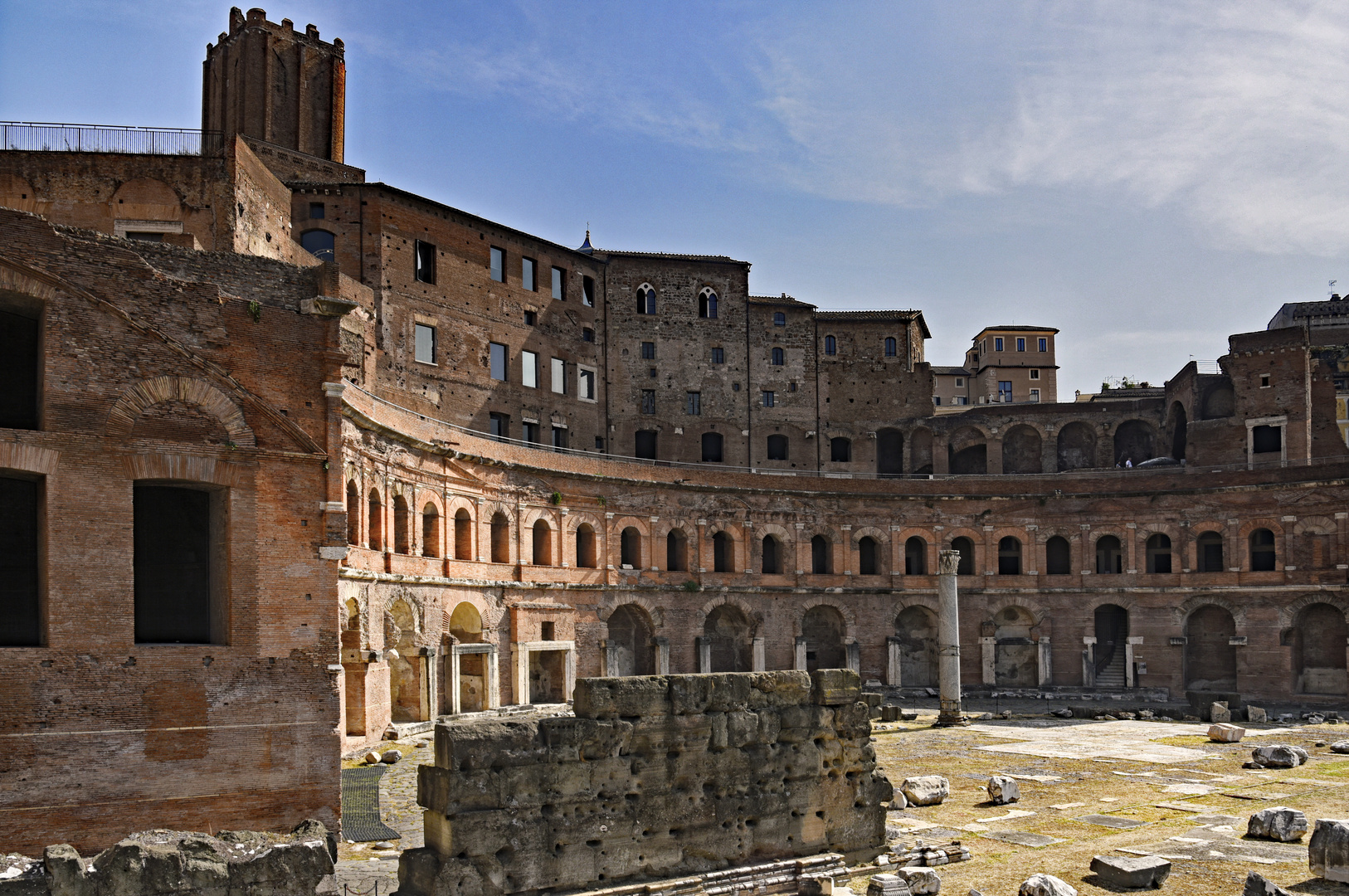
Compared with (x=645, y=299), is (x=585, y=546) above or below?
below

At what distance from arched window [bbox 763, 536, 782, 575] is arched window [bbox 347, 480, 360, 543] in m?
19.8

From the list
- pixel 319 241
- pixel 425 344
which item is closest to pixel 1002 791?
pixel 425 344

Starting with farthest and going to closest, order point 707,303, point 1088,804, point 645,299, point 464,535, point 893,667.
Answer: point 707,303, point 645,299, point 893,667, point 464,535, point 1088,804

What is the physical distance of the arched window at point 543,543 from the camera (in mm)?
34969

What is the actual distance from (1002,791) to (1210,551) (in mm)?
26644

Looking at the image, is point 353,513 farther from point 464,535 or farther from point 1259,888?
point 1259,888

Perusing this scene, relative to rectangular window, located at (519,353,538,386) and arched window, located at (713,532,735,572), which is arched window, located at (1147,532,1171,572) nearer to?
arched window, located at (713,532,735,572)

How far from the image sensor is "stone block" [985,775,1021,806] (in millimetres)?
19219

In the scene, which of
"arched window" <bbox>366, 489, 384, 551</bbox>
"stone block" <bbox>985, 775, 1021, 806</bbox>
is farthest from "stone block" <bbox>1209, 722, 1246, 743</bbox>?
"arched window" <bbox>366, 489, 384, 551</bbox>

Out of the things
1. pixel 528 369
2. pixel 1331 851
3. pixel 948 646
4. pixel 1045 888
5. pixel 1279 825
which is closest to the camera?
pixel 1045 888

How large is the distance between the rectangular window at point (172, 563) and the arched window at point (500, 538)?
16519 mm

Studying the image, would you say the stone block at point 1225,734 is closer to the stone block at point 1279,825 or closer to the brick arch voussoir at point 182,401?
the stone block at point 1279,825

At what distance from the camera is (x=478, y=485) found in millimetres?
32125

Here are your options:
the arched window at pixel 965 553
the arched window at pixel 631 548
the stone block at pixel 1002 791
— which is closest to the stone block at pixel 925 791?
the stone block at pixel 1002 791
